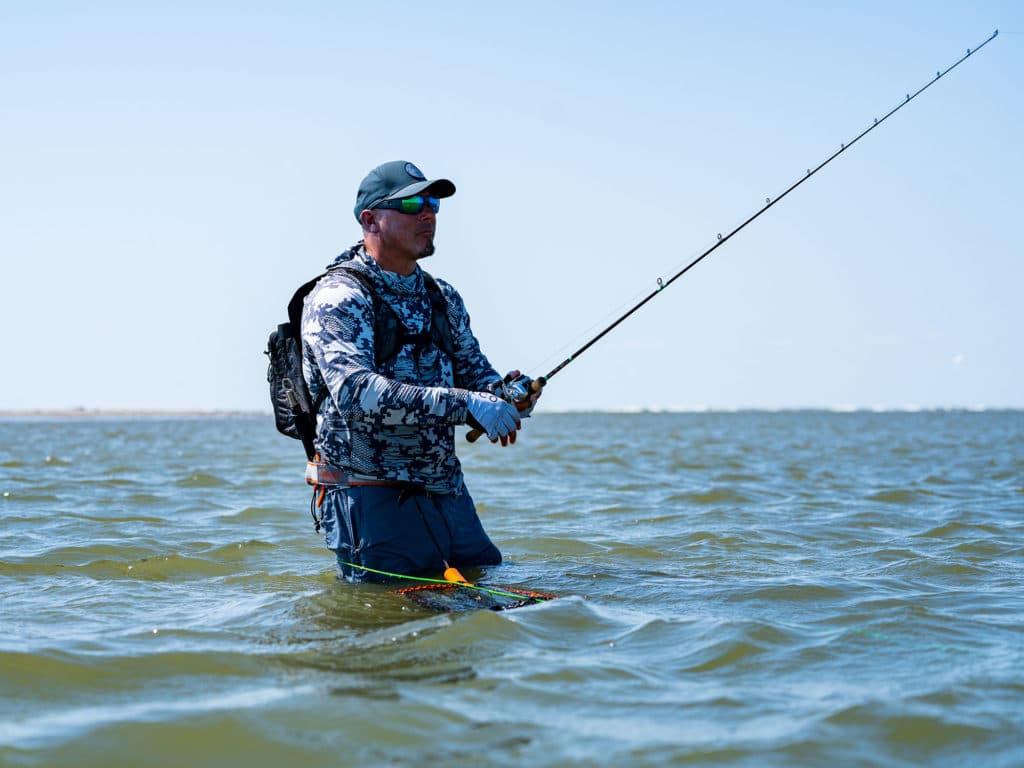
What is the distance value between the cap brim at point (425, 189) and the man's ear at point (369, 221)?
0.15 metres

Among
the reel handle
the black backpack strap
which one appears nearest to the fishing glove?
the reel handle

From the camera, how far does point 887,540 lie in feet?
31.5

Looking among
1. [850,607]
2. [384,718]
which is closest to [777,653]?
[850,607]

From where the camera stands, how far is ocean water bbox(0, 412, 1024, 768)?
387 centimetres

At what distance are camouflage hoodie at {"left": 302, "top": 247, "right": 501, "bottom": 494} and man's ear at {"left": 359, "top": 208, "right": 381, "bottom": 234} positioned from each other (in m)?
0.14

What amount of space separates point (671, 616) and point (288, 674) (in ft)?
6.96

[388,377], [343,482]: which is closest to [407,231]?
[388,377]

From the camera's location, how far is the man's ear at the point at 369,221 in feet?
20.1

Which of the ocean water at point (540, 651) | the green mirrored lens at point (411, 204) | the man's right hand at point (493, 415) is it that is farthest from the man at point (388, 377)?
the ocean water at point (540, 651)

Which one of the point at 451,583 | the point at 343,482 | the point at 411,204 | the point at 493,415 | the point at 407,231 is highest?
the point at 411,204

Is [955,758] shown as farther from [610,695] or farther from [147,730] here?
[147,730]

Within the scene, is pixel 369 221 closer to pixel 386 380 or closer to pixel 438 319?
pixel 438 319

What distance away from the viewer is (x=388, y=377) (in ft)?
19.7

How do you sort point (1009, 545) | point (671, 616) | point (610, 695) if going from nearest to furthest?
point (610, 695)
point (671, 616)
point (1009, 545)
